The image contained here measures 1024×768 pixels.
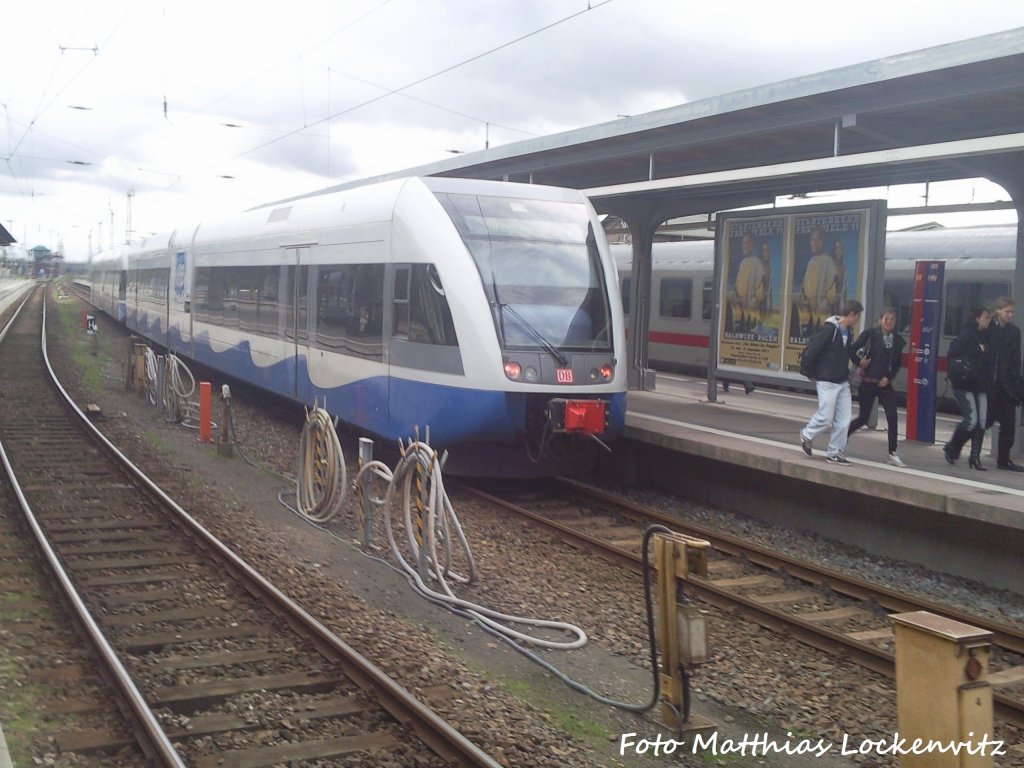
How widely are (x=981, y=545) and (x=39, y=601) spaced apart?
6.93 meters

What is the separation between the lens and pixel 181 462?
42.0ft

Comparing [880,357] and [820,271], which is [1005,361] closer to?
[880,357]

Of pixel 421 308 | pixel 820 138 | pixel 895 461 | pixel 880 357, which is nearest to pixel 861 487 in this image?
pixel 895 461

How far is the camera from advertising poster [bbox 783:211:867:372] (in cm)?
1179

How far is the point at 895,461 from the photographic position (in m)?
→ 9.80

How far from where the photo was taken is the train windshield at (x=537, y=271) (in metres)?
9.97

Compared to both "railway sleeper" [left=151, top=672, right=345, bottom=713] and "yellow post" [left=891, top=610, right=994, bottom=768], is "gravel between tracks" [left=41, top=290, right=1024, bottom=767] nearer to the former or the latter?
"railway sleeper" [left=151, top=672, right=345, bottom=713]

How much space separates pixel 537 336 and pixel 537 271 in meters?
0.71

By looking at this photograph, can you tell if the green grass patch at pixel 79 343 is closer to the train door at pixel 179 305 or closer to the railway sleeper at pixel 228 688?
the train door at pixel 179 305

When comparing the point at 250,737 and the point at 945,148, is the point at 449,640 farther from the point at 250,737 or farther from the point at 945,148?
the point at 945,148

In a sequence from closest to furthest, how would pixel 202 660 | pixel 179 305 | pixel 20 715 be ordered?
pixel 20 715 → pixel 202 660 → pixel 179 305

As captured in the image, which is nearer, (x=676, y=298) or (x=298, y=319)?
(x=298, y=319)

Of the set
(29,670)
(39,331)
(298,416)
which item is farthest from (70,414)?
(39,331)

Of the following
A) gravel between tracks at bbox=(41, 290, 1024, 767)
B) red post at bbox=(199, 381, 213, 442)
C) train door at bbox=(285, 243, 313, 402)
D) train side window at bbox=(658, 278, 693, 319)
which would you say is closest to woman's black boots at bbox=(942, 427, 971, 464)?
gravel between tracks at bbox=(41, 290, 1024, 767)
